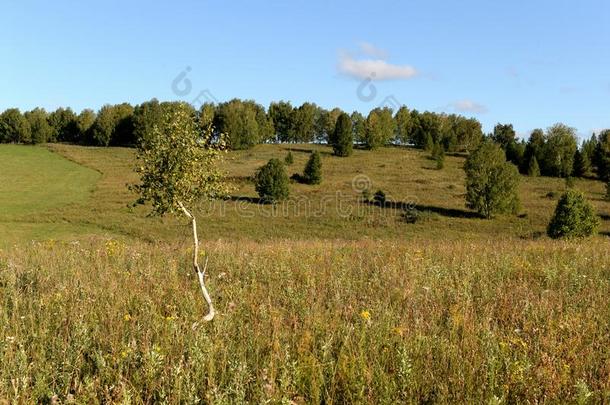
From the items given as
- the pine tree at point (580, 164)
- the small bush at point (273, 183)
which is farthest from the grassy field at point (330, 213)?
the pine tree at point (580, 164)

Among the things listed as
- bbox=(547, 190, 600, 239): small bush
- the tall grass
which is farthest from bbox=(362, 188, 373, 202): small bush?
the tall grass

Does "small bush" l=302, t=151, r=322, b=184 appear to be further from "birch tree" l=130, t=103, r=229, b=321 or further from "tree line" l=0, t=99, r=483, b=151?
"birch tree" l=130, t=103, r=229, b=321

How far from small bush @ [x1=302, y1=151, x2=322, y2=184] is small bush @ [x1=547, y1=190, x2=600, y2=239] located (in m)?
32.0

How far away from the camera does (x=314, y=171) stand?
206 ft

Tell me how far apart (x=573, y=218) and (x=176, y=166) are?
35673mm

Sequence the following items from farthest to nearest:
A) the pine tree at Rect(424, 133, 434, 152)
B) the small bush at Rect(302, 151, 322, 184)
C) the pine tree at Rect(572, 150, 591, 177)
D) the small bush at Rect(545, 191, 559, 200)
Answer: the pine tree at Rect(424, 133, 434, 152)
the pine tree at Rect(572, 150, 591, 177)
the small bush at Rect(302, 151, 322, 184)
the small bush at Rect(545, 191, 559, 200)

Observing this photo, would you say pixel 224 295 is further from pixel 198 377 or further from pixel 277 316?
pixel 198 377

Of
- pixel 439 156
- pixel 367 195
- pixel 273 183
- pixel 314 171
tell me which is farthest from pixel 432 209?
pixel 439 156

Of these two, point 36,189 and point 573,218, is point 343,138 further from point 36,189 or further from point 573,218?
point 573,218

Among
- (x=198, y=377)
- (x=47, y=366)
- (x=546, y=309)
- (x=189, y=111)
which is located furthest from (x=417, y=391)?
(x=189, y=111)

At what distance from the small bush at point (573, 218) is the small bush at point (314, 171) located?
3201 cm

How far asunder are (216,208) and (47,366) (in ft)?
152

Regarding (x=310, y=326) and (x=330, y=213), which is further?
(x=330, y=213)

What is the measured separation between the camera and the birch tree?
711 centimetres
